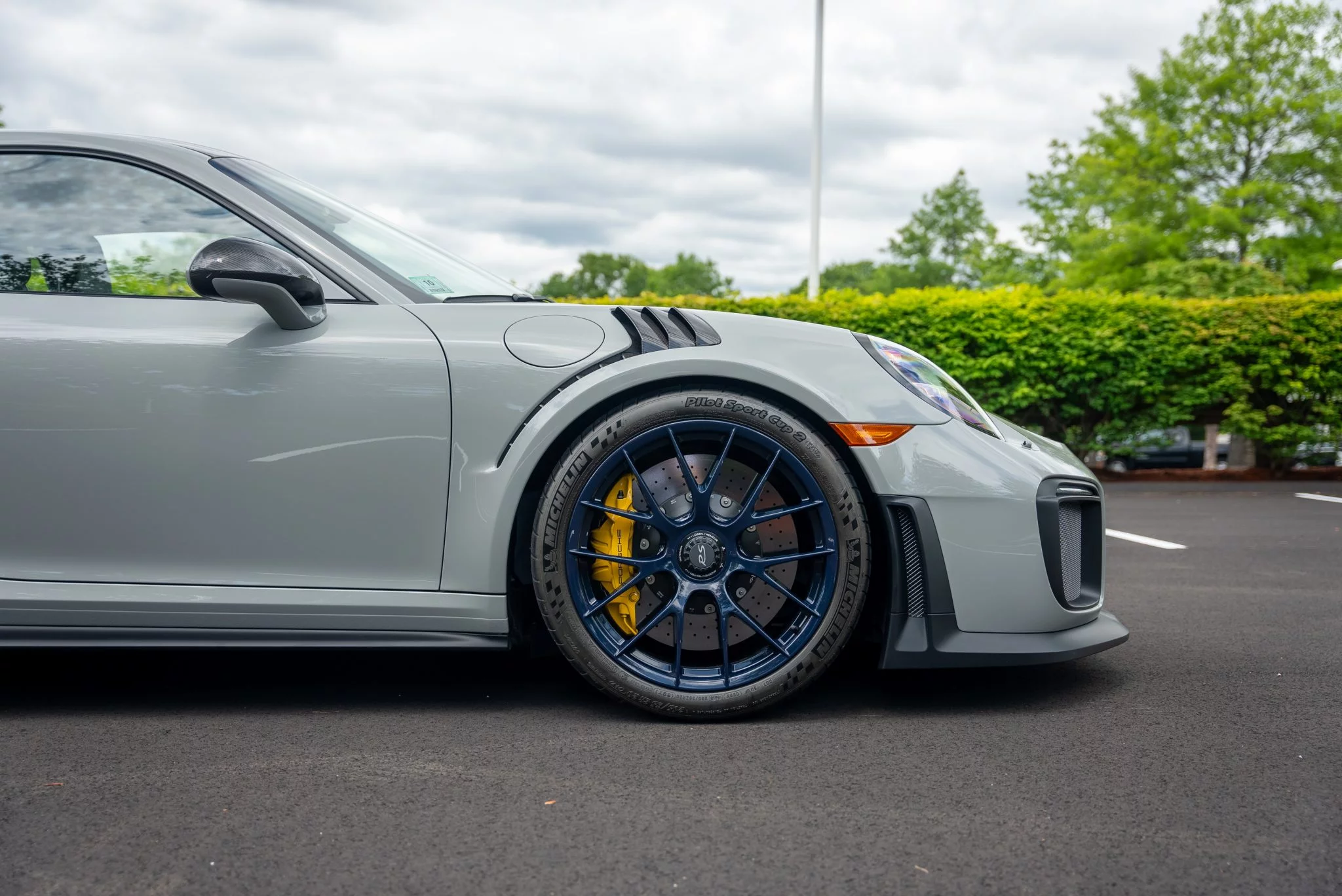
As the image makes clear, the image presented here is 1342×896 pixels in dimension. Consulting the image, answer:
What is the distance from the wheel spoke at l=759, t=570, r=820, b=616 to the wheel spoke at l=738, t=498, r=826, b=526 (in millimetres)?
119

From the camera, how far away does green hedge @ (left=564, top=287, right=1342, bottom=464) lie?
1041 centimetres

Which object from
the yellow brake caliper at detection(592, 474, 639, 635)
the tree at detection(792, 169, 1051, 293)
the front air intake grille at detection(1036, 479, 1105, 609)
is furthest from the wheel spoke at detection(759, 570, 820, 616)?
the tree at detection(792, 169, 1051, 293)

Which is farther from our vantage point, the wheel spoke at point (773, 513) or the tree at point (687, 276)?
the tree at point (687, 276)

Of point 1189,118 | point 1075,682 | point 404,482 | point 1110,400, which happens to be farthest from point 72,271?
point 1189,118

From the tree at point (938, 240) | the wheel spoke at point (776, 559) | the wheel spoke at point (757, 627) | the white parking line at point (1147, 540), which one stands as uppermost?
the tree at point (938, 240)

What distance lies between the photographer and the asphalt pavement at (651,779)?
1.62 metres

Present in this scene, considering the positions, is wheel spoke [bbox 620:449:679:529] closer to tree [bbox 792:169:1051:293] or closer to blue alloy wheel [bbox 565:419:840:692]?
blue alloy wheel [bbox 565:419:840:692]

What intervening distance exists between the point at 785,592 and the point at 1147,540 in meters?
4.59

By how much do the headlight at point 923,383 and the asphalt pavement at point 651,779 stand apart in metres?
0.72

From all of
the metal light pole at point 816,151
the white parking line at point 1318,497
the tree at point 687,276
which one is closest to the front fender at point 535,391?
the white parking line at point 1318,497

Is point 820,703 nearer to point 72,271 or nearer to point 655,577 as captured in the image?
point 655,577

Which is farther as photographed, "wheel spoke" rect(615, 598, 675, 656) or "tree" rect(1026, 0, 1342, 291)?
"tree" rect(1026, 0, 1342, 291)

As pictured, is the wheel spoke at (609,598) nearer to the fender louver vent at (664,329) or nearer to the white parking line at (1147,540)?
the fender louver vent at (664,329)

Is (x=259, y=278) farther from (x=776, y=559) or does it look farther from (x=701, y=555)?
(x=776, y=559)
